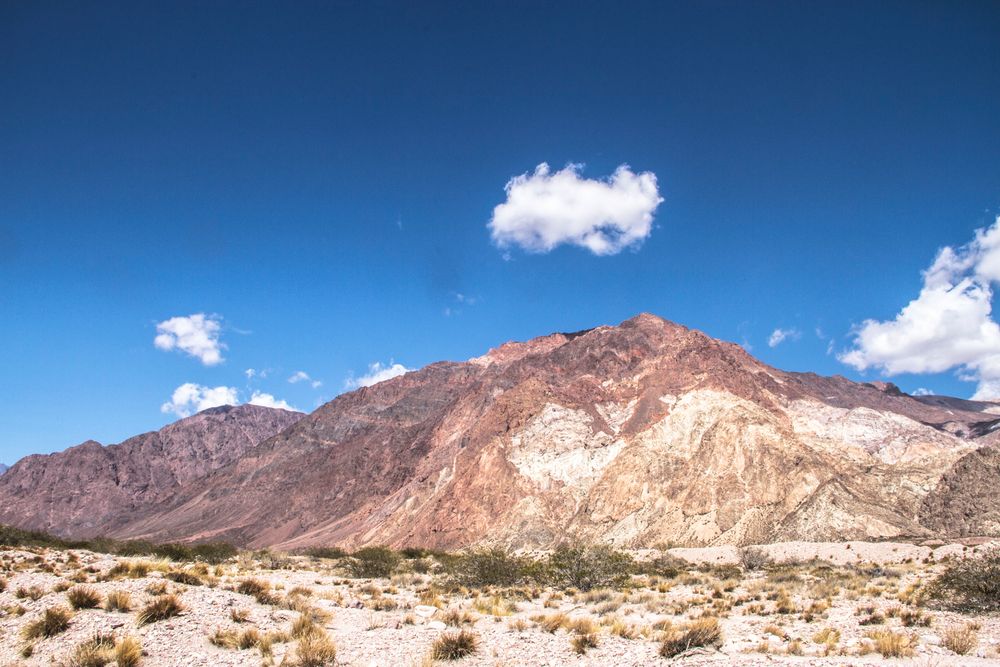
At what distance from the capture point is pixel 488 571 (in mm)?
25000

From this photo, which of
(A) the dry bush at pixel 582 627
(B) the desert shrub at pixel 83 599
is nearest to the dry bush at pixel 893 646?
(A) the dry bush at pixel 582 627

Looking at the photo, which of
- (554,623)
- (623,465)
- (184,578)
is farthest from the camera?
(623,465)

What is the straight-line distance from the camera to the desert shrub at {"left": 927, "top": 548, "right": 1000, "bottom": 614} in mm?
14484

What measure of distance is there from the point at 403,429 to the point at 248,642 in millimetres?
130522

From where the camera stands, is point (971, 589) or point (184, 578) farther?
point (971, 589)

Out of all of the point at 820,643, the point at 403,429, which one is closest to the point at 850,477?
the point at 820,643

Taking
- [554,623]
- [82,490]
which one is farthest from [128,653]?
[82,490]

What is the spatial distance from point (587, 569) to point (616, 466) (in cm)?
5612

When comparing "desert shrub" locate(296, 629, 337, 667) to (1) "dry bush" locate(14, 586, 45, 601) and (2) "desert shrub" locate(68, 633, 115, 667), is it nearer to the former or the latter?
(2) "desert shrub" locate(68, 633, 115, 667)

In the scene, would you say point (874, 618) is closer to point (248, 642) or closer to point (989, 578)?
point (989, 578)

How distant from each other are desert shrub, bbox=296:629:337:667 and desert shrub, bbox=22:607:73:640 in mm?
4111

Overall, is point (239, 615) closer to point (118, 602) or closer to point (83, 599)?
point (118, 602)

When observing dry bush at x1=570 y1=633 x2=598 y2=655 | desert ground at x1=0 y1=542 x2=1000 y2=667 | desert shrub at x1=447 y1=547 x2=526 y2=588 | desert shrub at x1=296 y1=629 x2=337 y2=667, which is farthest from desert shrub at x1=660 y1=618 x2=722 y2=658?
desert shrub at x1=447 y1=547 x2=526 y2=588

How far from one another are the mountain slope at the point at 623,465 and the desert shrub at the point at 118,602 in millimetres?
55712
